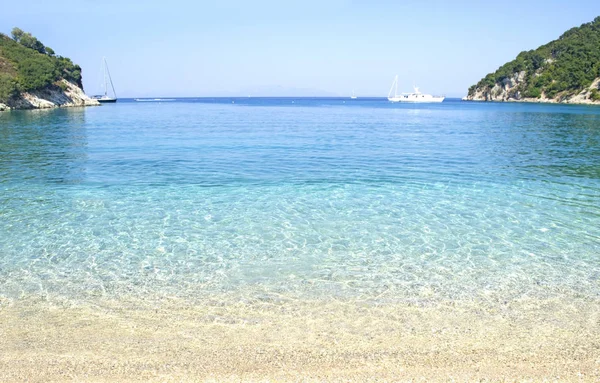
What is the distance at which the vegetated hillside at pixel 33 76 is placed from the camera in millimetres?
99500

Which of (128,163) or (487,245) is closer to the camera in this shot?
(487,245)

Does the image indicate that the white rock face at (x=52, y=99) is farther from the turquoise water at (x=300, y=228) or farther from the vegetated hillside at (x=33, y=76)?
the turquoise water at (x=300, y=228)

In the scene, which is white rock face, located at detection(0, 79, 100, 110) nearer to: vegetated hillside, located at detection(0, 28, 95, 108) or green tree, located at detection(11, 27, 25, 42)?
vegetated hillside, located at detection(0, 28, 95, 108)

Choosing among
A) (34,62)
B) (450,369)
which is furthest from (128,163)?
(34,62)

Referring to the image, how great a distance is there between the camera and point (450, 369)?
6.92 m

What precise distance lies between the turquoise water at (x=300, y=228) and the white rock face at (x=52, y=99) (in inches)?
3405

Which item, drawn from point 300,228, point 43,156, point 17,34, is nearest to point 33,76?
point 17,34

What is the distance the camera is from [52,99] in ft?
382

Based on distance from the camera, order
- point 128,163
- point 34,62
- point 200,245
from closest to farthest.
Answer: point 200,245 < point 128,163 < point 34,62

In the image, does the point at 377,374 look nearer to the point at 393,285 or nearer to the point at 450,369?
the point at 450,369

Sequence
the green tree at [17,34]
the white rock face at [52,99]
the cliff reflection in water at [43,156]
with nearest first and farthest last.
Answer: the cliff reflection in water at [43,156]
the white rock face at [52,99]
the green tree at [17,34]

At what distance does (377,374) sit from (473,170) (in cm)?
2087

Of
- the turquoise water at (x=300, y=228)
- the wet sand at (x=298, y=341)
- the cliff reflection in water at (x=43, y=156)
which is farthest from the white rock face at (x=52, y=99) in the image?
the wet sand at (x=298, y=341)

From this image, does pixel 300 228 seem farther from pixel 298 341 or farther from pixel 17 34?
pixel 17 34
